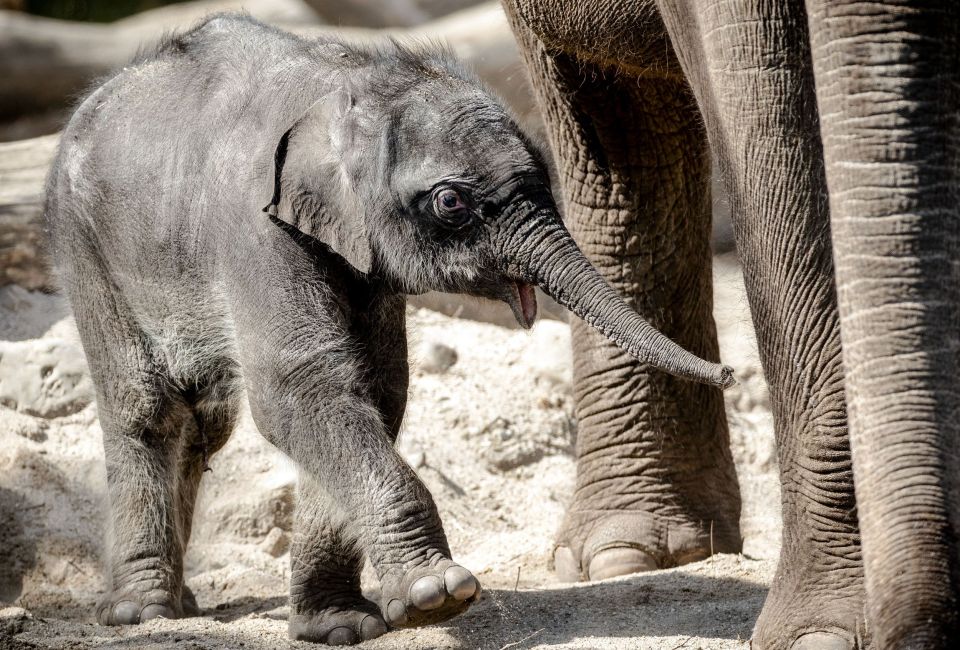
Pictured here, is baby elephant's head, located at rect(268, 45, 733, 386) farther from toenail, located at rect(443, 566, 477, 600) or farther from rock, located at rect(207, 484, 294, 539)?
rock, located at rect(207, 484, 294, 539)

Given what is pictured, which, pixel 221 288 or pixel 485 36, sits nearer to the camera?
pixel 221 288

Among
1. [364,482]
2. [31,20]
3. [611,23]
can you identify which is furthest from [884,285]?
[31,20]

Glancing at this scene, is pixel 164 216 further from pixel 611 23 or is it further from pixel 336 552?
pixel 611 23

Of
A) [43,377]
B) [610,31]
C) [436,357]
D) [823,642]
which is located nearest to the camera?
[823,642]

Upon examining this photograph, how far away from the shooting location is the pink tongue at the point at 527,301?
364cm

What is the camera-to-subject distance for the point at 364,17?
464 inches

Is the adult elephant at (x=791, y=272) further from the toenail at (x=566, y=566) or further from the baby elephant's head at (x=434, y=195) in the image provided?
the baby elephant's head at (x=434, y=195)

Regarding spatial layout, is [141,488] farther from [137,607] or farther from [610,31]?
[610,31]

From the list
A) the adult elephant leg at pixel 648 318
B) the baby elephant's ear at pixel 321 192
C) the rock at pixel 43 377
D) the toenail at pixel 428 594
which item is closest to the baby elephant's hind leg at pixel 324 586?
the toenail at pixel 428 594

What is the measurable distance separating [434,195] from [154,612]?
4.92 feet

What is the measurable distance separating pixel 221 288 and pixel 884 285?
1788 millimetres

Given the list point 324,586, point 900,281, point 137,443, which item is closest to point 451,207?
point 324,586

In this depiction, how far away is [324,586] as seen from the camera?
152 inches

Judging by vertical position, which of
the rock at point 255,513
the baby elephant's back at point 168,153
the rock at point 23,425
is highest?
the baby elephant's back at point 168,153
